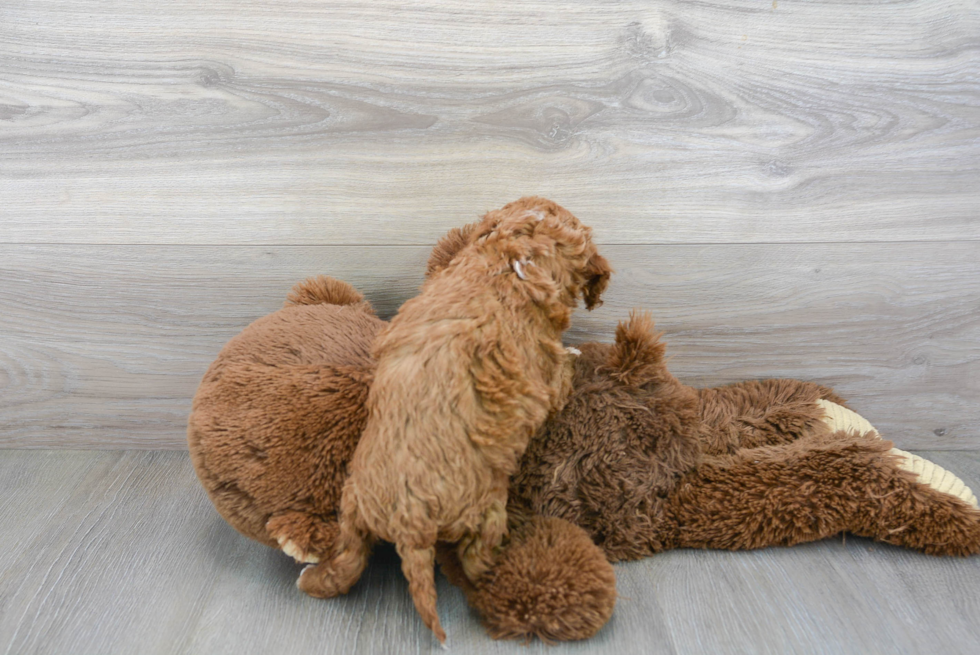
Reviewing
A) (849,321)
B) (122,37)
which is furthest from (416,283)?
(849,321)

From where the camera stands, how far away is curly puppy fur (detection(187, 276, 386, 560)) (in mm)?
704

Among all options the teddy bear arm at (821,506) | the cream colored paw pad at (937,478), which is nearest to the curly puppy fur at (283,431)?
the teddy bear arm at (821,506)

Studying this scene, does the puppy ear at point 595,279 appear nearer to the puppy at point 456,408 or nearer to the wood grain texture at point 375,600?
the puppy at point 456,408

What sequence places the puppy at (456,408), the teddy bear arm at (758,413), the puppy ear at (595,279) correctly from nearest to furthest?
1. the puppy at (456,408)
2. the puppy ear at (595,279)
3. the teddy bear arm at (758,413)

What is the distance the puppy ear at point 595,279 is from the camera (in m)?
0.76

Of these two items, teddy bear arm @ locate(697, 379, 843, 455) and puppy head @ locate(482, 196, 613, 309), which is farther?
teddy bear arm @ locate(697, 379, 843, 455)

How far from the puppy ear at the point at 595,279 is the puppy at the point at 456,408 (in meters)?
0.07

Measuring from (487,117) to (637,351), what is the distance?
0.35 metres

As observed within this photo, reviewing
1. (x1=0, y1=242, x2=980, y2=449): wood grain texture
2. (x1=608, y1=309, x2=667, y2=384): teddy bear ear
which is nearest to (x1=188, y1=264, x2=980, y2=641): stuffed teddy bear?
(x1=608, y1=309, x2=667, y2=384): teddy bear ear

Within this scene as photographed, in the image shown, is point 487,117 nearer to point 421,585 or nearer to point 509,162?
point 509,162

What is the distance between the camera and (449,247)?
0.81 meters

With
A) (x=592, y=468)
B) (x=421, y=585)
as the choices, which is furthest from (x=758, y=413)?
(x=421, y=585)

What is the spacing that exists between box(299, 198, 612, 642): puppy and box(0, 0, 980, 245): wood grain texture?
23 centimetres

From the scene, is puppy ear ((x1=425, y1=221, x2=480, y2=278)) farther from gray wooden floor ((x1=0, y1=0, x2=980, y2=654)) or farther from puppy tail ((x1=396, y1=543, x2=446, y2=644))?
puppy tail ((x1=396, y1=543, x2=446, y2=644))
